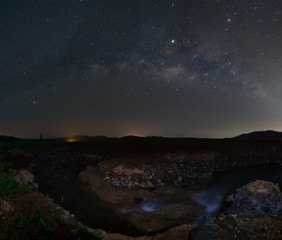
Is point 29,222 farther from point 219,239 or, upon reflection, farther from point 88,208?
point 88,208

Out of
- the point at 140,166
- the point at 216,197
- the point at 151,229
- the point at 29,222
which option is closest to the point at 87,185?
the point at 140,166

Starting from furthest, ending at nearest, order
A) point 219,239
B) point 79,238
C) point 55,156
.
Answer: point 55,156 < point 219,239 < point 79,238

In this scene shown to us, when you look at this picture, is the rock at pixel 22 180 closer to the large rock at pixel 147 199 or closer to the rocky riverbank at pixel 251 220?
the large rock at pixel 147 199

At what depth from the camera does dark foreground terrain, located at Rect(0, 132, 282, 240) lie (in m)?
4.18

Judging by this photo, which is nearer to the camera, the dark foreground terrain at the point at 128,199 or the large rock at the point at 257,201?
the dark foreground terrain at the point at 128,199

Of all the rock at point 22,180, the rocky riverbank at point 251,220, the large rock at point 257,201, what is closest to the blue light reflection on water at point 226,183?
the large rock at point 257,201

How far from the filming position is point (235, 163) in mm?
23141

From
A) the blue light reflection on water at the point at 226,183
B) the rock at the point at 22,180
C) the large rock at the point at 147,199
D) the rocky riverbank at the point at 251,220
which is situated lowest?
the blue light reflection on water at the point at 226,183

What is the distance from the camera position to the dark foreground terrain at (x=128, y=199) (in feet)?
13.7

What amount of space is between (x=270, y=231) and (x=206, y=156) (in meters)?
18.8

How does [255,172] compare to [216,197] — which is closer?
[216,197]

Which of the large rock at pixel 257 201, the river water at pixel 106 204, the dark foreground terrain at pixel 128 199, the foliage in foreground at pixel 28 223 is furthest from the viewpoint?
the river water at pixel 106 204

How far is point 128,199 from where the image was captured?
11133 millimetres

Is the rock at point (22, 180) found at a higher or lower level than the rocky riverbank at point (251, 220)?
higher
